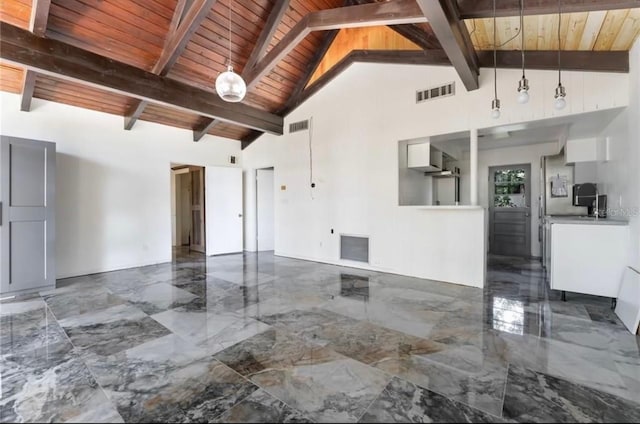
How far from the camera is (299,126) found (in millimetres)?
6227

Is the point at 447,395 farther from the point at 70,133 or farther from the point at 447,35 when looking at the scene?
the point at 70,133

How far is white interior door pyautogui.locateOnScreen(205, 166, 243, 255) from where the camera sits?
6750 mm

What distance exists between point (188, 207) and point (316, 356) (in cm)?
759

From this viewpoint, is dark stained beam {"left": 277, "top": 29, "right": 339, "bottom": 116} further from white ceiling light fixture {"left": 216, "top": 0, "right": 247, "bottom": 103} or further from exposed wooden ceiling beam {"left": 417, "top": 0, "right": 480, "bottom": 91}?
white ceiling light fixture {"left": 216, "top": 0, "right": 247, "bottom": 103}

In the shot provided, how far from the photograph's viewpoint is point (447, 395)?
5.61ft

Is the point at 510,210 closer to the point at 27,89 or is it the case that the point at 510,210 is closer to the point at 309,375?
the point at 309,375

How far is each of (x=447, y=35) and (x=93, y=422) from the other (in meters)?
4.08

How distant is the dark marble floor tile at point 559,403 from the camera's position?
1.53 meters

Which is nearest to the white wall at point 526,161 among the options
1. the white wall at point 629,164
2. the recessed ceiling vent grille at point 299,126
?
the white wall at point 629,164

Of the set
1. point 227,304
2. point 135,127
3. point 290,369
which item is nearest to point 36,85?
point 135,127

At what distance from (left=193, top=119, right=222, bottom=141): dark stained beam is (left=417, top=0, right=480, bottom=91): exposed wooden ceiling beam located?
14.9 feet

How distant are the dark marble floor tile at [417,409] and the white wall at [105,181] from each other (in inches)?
218

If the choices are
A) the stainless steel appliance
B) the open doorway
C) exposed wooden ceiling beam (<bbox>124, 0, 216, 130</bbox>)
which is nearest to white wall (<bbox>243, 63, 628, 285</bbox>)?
the open doorway

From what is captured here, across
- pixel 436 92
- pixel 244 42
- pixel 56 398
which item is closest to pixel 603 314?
pixel 436 92
